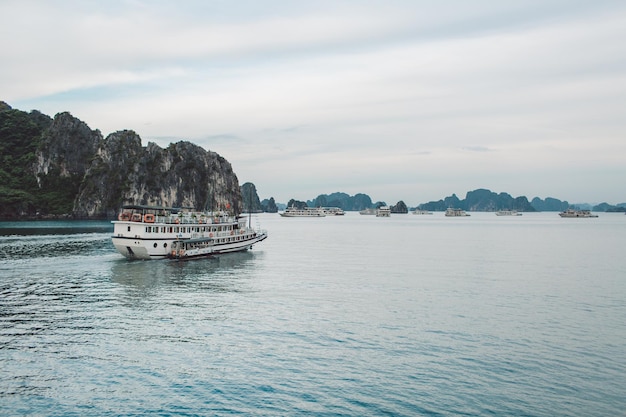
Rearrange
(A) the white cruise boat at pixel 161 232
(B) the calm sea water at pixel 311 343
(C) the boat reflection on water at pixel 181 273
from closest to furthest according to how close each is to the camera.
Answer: (B) the calm sea water at pixel 311 343, (C) the boat reflection on water at pixel 181 273, (A) the white cruise boat at pixel 161 232

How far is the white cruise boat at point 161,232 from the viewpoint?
3051 inches

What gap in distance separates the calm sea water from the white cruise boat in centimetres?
1257

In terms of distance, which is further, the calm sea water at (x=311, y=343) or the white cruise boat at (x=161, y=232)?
the white cruise boat at (x=161, y=232)

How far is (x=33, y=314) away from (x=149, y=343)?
570 inches

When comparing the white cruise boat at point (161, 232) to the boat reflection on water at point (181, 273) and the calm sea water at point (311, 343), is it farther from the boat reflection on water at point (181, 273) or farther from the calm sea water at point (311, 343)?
the calm sea water at point (311, 343)

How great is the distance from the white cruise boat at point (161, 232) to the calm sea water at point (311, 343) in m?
12.6

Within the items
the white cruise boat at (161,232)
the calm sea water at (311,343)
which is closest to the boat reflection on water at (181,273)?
the calm sea water at (311,343)

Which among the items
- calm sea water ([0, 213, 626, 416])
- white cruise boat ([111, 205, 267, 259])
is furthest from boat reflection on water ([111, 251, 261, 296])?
white cruise boat ([111, 205, 267, 259])

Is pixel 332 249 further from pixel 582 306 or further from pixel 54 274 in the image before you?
pixel 582 306

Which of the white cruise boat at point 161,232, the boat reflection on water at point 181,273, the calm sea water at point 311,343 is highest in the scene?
the white cruise boat at point 161,232

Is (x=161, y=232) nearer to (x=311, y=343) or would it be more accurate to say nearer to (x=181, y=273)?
(x=181, y=273)

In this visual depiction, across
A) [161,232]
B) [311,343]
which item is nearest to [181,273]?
[161,232]

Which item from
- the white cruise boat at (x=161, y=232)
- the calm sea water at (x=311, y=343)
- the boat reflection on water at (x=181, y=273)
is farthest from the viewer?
the white cruise boat at (x=161, y=232)

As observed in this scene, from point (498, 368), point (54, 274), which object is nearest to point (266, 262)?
point (54, 274)
